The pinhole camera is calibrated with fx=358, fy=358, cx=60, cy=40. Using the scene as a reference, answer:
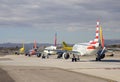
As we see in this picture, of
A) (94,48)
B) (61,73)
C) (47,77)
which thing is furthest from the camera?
(94,48)

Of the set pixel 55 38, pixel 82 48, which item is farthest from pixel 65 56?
pixel 55 38

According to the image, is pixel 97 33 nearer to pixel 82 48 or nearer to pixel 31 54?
pixel 82 48

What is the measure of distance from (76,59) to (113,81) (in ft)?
123

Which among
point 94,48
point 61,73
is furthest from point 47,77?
point 94,48

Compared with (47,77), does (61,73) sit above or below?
below

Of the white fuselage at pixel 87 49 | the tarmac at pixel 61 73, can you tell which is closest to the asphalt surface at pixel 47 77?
the tarmac at pixel 61 73

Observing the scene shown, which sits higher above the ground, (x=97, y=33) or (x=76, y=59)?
(x=97, y=33)

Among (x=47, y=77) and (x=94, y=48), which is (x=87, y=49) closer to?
(x=94, y=48)

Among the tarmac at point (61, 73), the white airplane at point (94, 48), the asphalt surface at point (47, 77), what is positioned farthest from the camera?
the white airplane at point (94, 48)

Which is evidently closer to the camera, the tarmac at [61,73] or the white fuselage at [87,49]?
the tarmac at [61,73]

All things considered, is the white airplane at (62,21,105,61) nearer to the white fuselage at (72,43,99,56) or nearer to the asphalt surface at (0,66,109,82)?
the white fuselage at (72,43,99,56)

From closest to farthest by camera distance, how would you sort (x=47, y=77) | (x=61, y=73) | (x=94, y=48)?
(x=47, y=77)
(x=61, y=73)
(x=94, y=48)

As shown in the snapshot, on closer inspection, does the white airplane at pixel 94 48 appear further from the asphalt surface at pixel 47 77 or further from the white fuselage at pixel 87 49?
the asphalt surface at pixel 47 77

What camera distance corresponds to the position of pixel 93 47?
61.3 metres
